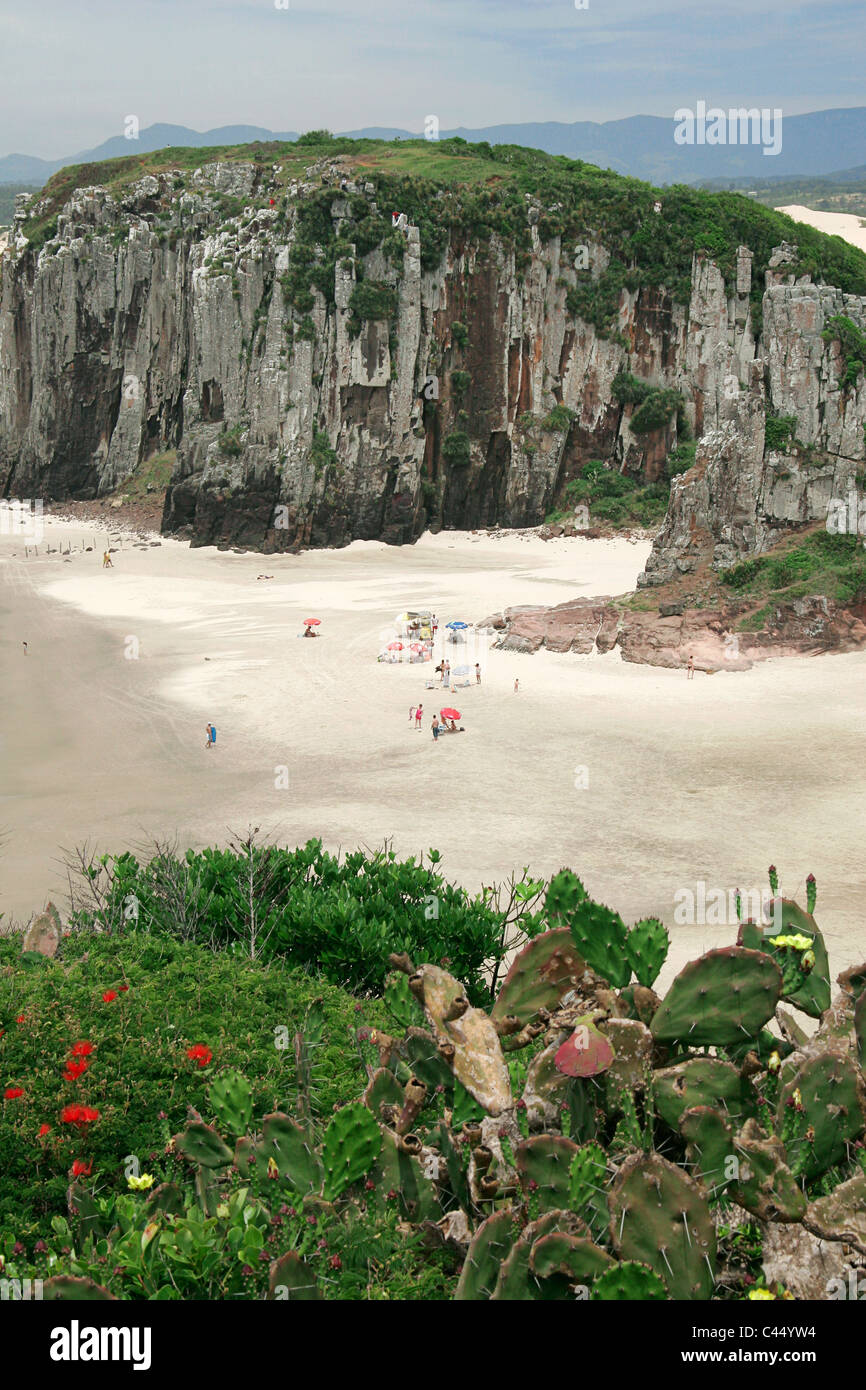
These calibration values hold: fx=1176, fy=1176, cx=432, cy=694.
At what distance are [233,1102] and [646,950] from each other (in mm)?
3103

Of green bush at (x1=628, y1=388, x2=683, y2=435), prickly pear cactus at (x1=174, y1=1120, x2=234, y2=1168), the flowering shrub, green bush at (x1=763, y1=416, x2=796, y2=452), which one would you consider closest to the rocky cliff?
green bush at (x1=628, y1=388, x2=683, y2=435)

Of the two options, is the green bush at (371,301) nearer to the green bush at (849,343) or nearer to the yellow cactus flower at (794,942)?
the green bush at (849,343)

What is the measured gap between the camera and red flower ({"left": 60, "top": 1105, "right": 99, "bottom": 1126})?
8906 mm

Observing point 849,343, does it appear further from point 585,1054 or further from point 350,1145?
point 350,1145

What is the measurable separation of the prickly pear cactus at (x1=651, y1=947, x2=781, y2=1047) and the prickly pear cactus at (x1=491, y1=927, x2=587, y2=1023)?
126 centimetres

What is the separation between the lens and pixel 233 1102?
317 inches

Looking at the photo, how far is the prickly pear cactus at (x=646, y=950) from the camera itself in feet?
27.8

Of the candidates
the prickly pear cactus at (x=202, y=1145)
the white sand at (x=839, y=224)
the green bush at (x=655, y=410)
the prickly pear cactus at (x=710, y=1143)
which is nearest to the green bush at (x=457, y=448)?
the green bush at (x=655, y=410)

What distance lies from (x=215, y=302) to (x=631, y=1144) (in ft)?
196

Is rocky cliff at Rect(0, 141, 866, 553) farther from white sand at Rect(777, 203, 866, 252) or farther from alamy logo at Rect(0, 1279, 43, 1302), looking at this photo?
alamy logo at Rect(0, 1279, 43, 1302)

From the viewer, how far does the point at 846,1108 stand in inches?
258

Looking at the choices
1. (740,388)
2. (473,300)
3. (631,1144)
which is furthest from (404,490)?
(631,1144)
